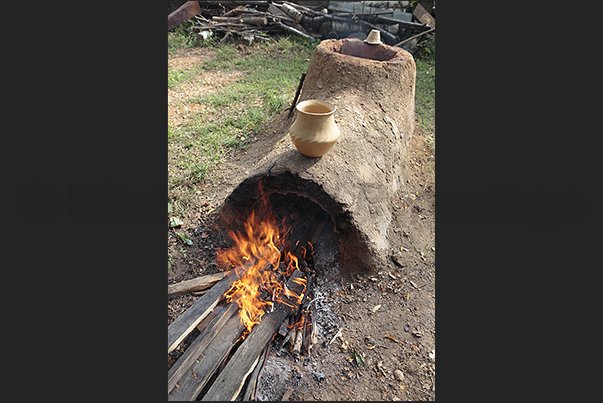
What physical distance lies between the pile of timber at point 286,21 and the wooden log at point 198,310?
7351mm

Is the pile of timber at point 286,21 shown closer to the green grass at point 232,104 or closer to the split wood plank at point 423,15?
the split wood plank at point 423,15

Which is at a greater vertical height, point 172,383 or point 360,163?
point 360,163

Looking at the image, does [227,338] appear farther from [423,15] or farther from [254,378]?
[423,15]

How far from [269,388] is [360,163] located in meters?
2.24

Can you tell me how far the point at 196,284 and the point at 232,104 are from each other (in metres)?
4.04

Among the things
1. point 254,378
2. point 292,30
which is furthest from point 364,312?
point 292,30

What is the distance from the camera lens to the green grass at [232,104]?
516 centimetres

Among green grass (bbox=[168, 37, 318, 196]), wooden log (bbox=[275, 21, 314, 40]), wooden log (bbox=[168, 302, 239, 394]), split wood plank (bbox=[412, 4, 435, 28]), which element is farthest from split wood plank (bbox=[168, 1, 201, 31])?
wooden log (bbox=[168, 302, 239, 394])

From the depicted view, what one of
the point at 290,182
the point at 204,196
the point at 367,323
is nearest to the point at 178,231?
the point at 204,196

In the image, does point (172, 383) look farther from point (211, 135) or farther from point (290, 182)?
point (211, 135)

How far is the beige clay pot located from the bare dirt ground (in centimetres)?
122

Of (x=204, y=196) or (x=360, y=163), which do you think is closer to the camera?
(x=360, y=163)

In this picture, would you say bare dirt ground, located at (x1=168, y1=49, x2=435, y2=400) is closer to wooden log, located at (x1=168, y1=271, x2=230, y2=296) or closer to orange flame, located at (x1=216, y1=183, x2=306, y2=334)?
wooden log, located at (x1=168, y1=271, x2=230, y2=296)

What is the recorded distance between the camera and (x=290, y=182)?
3.46 metres
